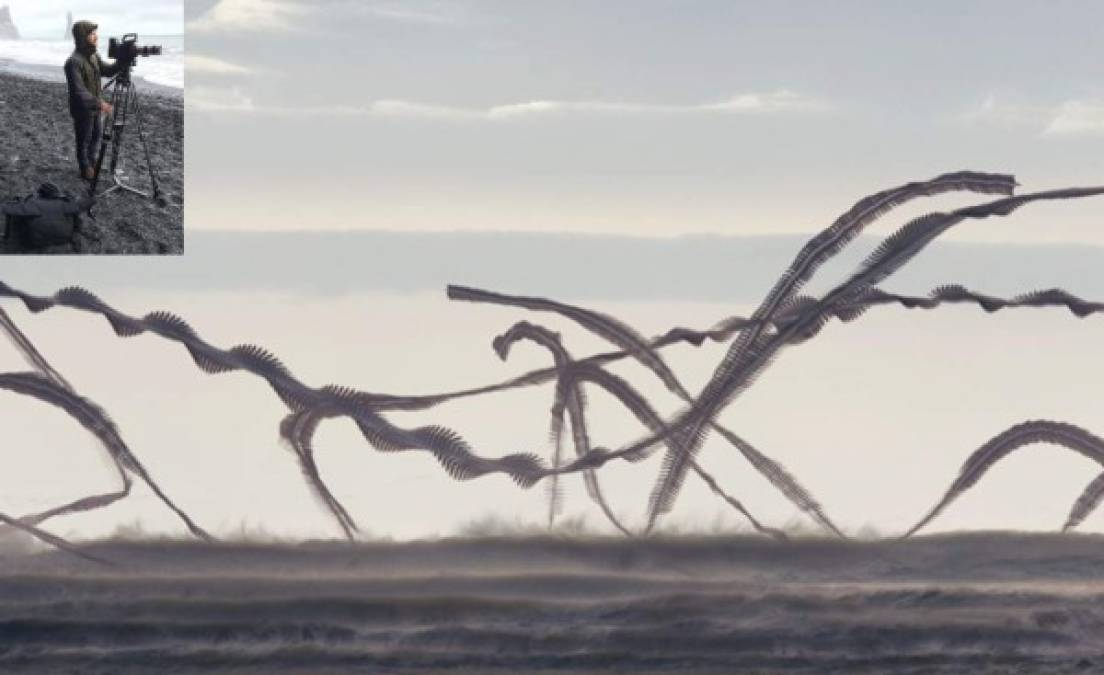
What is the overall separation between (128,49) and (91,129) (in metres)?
0.15

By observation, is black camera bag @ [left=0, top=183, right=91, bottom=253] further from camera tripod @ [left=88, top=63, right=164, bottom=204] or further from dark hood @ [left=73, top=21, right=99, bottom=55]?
dark hood @ [left=73, top=21, right=99, bottom=55]

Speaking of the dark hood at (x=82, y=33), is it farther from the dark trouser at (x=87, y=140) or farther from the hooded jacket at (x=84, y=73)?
the dark trouser at (x=87, y=140)

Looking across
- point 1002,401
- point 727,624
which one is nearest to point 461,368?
point 727,624

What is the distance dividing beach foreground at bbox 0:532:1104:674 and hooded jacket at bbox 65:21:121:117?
0.69 metres

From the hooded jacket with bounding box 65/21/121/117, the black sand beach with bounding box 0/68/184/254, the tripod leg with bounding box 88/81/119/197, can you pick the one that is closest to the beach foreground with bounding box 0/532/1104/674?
the black sand beach with bounding box 0/68/184/254

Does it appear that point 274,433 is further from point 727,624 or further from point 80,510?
point 727,624

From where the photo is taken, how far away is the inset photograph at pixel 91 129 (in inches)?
117

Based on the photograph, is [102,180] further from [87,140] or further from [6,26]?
[6,26]

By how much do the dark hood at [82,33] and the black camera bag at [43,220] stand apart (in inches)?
8.1

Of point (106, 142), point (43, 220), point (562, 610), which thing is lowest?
point (562, 610)

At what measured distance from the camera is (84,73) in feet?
10.0

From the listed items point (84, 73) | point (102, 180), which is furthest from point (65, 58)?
point (102, 180)

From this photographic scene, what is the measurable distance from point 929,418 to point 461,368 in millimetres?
651

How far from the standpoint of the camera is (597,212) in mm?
2871
